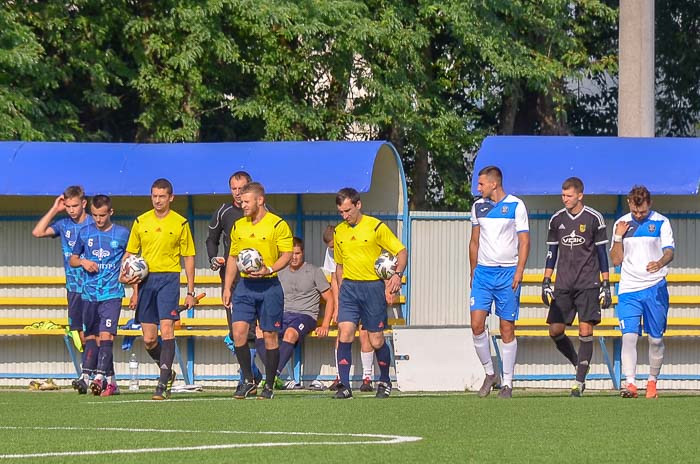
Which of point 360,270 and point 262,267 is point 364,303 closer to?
Answer: point 360,270

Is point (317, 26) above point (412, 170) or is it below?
above

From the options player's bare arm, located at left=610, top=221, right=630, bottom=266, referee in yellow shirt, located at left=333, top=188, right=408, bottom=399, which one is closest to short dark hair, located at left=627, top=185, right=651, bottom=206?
player's bare arm, located at left=610, top=221, right=630, bottom=266

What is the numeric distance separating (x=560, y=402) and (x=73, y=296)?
16.4ft

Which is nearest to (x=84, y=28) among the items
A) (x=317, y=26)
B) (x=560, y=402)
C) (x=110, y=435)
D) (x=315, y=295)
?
(x=317, y=26)

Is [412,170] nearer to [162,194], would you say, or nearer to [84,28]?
[84,28]

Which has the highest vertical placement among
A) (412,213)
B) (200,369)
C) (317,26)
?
(317,26)

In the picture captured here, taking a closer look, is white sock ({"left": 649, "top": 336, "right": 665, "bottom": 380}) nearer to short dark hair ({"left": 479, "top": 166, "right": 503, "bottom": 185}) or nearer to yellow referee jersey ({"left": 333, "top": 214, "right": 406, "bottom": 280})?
short dark hair ({"left": 479, "top": 166, "right": 503, "bottom": 185})

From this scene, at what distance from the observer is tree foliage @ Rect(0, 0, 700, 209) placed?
21844 millimetres

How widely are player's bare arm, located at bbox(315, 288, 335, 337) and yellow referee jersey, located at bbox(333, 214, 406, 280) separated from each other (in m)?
2.89

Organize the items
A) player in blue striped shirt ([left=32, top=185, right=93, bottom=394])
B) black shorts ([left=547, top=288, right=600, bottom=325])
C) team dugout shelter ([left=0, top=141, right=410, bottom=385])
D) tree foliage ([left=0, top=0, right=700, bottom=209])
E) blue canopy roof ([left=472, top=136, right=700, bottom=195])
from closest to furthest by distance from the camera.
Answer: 1. black shorts ([left=547, top=288, right=600, bottom=325])
2. player in blue striped shirt ([left=32, top=185, right=93, bottom=394])
3. blue canopy roof ([left=472, top=136, right=700, bottom=195])
4. team dugout shelter ([left=0, top=141, right=410, bottom=385])
5. tree foliage ([left=0, top=0, right=700, bottom=209])

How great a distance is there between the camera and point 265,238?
13.5 m

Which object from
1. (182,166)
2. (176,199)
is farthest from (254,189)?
(176,199)

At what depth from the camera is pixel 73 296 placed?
15078 mm

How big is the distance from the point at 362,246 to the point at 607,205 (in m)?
5.06
